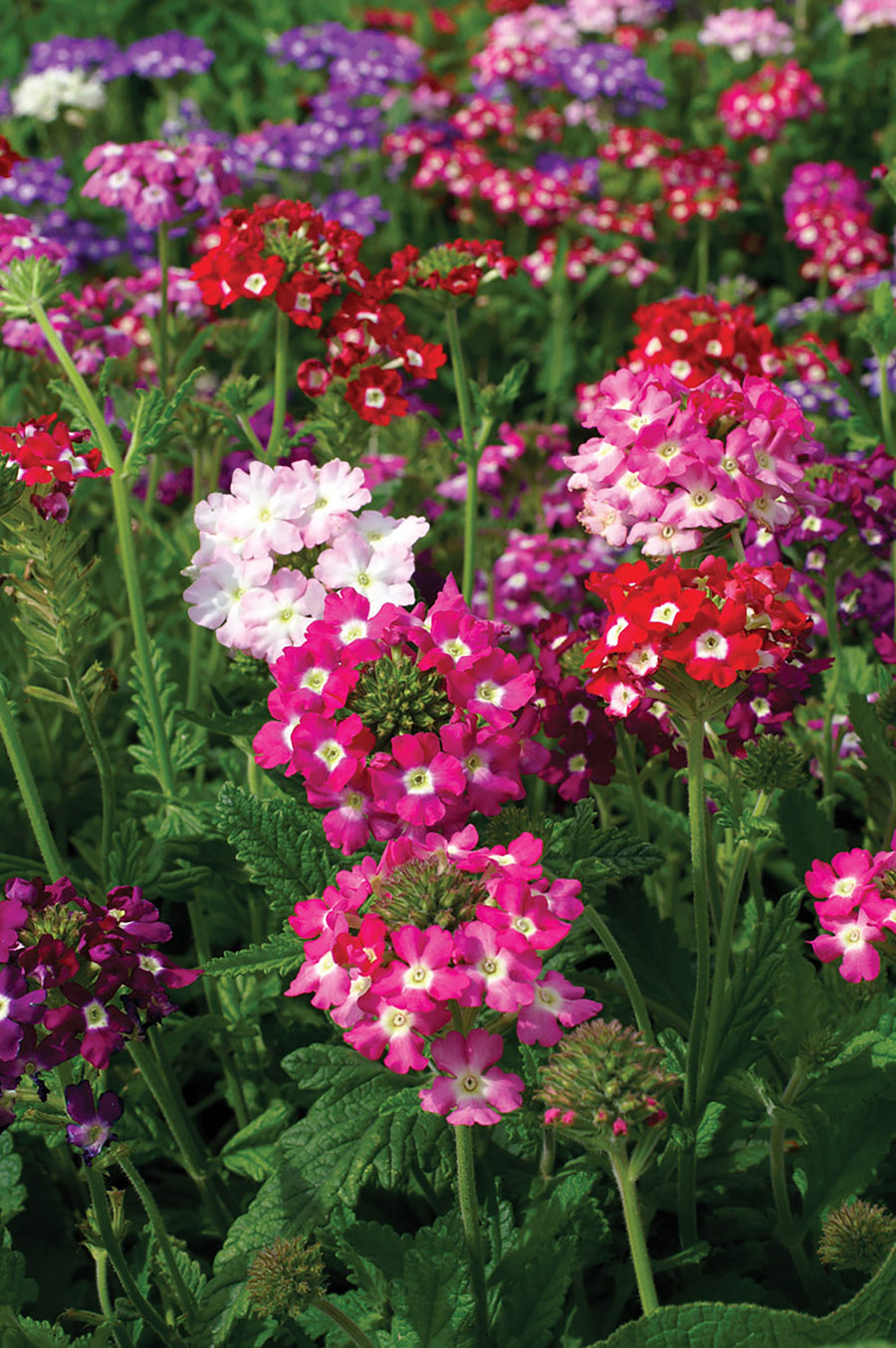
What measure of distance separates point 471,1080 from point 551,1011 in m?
0.14

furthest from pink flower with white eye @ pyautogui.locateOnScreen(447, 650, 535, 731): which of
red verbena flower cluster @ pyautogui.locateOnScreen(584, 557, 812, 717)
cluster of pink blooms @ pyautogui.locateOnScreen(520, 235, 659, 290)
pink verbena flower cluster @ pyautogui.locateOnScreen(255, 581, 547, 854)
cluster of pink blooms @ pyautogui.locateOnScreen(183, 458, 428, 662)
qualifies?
cluster of pink blooms @ pyautogui.locateOnScreen(520, 235, 659, 290)

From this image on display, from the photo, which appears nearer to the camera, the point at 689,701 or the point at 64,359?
the point at 689,701

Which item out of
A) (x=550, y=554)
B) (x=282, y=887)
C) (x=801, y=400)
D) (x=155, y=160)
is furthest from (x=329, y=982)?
(x=801, y=400)

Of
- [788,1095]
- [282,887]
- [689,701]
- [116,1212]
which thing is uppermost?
[689,701]

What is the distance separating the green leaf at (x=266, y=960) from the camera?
181 cm

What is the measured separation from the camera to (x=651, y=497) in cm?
190

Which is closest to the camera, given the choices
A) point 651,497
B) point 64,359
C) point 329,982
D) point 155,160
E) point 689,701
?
point 329,982

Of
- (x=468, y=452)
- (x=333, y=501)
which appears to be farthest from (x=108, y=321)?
(x=333, y=501)

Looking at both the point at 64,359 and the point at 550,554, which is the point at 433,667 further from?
the point at 550,554

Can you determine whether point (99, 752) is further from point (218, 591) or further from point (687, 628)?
point (687, 628)

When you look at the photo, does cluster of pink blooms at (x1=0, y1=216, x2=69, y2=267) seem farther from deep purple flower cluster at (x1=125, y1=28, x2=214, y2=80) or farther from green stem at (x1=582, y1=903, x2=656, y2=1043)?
deep purple flower cluster at (x1=125, y1=28, x2=214, y2=80)

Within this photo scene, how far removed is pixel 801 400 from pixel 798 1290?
9.79 feet

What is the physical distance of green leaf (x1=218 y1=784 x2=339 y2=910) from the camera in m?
1.95

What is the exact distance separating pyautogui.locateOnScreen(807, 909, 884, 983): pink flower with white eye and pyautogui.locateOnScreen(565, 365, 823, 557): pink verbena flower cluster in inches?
25.7
